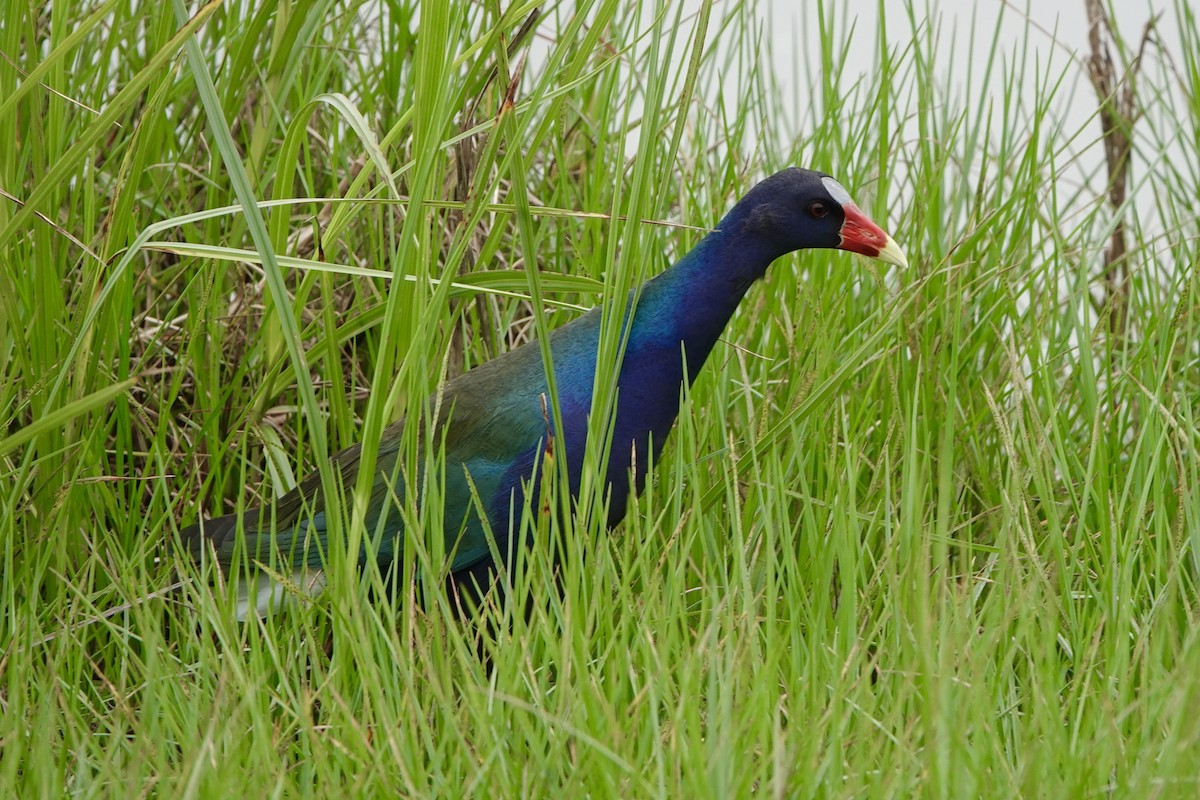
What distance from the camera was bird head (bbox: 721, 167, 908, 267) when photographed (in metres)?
2.21

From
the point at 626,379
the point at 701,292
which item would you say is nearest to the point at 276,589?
the point at 626,379

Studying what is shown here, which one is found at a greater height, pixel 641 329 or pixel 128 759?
pixel 641 329

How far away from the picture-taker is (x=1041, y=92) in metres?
2.65

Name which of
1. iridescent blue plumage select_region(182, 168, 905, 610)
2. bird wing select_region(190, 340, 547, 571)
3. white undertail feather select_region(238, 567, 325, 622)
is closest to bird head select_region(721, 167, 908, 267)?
iridescent blue plumage select_region(182, 168, 905, 610)

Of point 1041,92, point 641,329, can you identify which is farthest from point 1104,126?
point 641,329

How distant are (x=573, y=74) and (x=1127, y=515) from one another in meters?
1.13

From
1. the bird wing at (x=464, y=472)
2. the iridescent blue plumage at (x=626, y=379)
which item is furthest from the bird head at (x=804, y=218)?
the bird wing at (x=464, y=472)

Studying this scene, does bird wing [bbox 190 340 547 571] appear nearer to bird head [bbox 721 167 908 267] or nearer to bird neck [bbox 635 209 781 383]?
bird neck [bbox 635 209 781 383]

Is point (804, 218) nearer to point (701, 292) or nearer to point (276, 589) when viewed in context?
point (701, 292)

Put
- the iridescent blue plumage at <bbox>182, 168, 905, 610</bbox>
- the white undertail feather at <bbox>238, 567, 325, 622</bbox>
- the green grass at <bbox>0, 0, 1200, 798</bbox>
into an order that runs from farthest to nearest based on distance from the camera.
Answer: the iridescent blue plumage at <bbox>182, 168, 905, 610</bbox> < the white undertail feather at <bbox>238, 567, 325, 622</bbox> < the green grass at <bbox>0, 0, 1200, 798</bbox>

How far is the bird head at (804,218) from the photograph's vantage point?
7.24 feet

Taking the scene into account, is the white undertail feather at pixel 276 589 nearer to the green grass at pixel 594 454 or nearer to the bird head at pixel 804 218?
the green grass at pixel 594 454

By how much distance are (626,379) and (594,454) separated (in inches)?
21.6

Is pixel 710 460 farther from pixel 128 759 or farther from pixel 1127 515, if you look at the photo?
pixel 128 759
